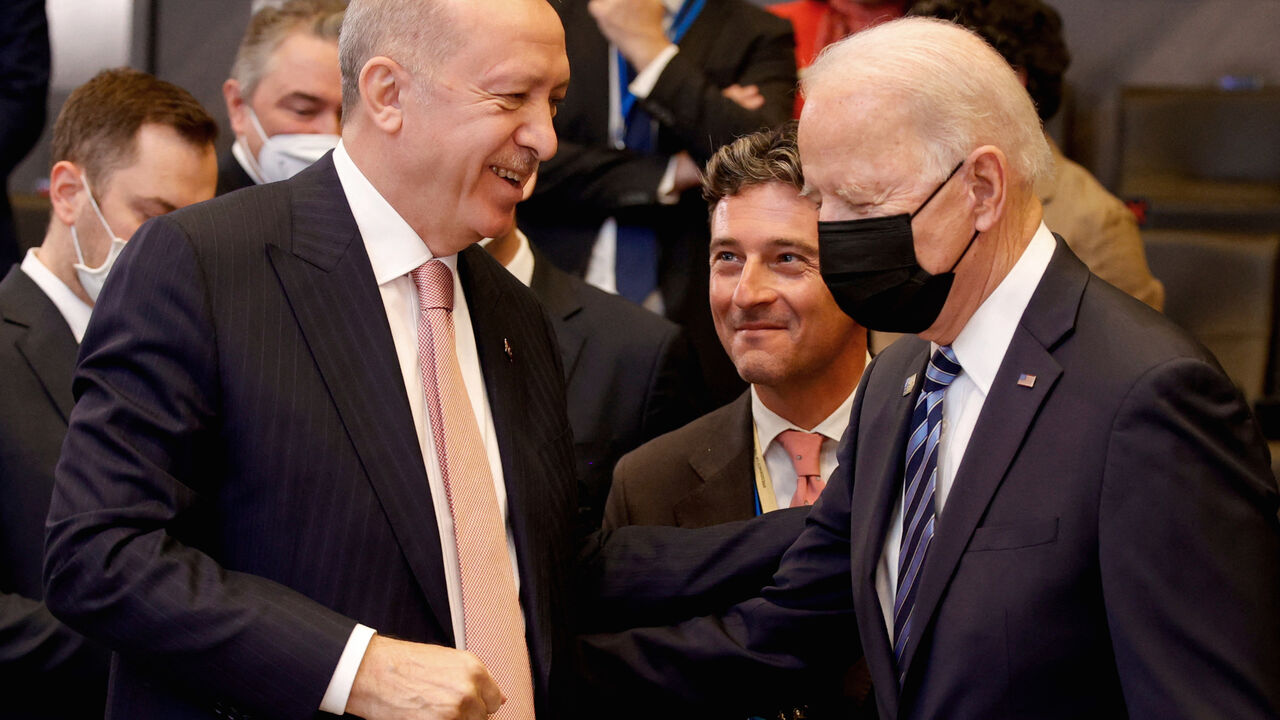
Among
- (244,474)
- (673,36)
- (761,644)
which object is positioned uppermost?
(673,36)

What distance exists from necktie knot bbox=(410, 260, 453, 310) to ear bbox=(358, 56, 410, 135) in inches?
7.6

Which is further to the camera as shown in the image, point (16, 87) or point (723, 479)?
point (16, 87)

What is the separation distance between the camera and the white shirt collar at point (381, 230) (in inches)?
74.4

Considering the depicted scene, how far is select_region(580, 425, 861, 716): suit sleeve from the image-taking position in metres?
2.07

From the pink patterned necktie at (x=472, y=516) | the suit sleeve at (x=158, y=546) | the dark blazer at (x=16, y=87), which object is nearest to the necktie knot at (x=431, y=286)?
the pink patterned necktie at (x=472, y=516)

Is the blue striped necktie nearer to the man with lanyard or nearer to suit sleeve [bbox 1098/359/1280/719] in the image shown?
suit sleeve [bbox 1098/359/1280/719]

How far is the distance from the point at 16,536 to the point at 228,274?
3.73 ft

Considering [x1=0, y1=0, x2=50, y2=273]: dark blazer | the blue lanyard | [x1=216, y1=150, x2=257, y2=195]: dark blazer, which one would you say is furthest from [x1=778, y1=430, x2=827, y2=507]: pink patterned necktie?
[x1=0, y1=0, x2=50, y2=273]: dark blazer

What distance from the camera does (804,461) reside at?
2.46 metres

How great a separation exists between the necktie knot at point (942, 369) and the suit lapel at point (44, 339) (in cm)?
166

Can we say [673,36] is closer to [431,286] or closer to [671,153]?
[671,153]

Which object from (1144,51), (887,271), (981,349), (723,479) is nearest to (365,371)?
(887,271)

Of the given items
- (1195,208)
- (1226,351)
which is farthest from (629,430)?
(1195,208)

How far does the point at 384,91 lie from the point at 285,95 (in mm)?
1663
